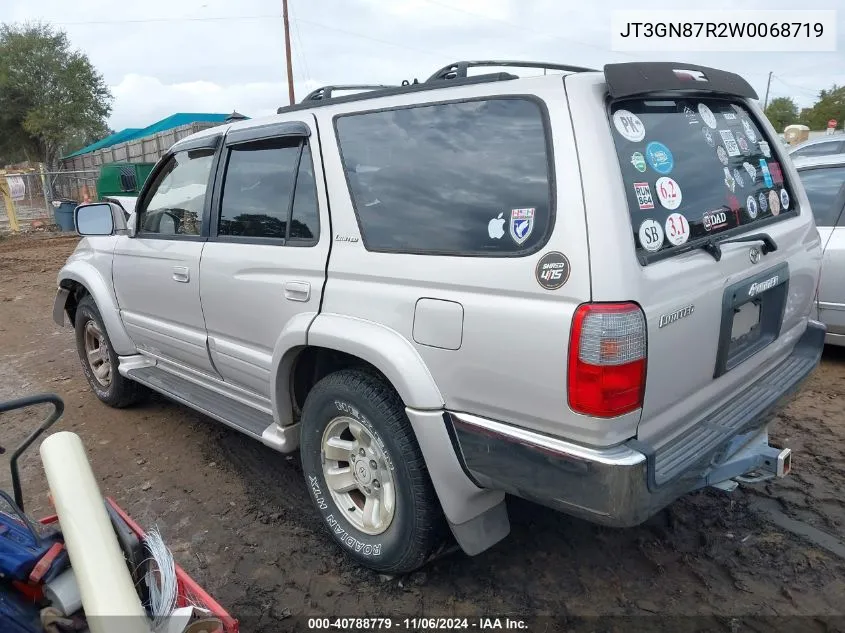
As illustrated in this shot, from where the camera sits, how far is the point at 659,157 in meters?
2.25

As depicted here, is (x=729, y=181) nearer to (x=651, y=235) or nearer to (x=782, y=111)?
(x=651, y=235)

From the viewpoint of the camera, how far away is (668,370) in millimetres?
2092

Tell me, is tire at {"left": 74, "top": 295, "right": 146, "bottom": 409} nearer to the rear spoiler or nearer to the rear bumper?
the rear bumper

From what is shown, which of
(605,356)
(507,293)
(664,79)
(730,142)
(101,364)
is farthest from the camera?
(101,364)

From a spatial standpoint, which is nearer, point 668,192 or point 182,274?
point 668,192

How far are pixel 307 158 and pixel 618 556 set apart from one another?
233 cm

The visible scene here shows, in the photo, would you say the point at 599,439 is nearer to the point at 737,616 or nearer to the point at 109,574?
the point at 737,616

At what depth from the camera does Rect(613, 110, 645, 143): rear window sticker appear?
213cm

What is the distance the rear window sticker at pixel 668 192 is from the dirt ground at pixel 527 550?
5.23 ft

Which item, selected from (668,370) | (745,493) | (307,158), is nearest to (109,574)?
A: (668,370)

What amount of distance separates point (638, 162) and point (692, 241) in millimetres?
358

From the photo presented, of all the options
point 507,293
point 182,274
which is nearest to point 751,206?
point 507,293

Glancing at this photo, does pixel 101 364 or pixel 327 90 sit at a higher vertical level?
pixel 327 90

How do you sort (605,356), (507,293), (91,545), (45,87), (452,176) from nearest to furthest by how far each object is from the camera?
1. (91,545)
2. (605,356)
3. (507,293)
4. (452,176)
5. (45,87)
